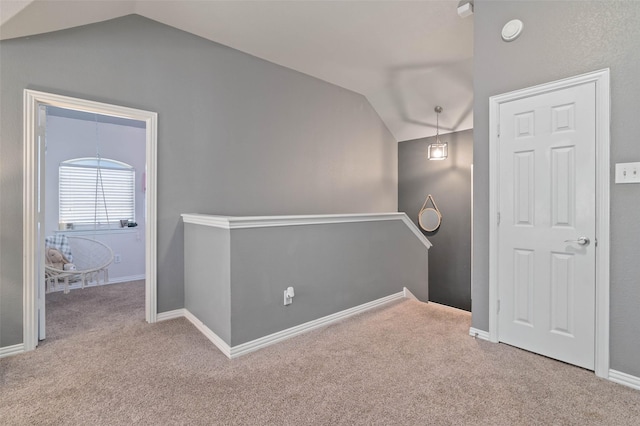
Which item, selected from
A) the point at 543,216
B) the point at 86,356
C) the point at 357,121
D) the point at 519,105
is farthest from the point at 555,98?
the point at 86,356

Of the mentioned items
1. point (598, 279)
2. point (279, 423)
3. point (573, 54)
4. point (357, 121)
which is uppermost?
point (357, 121)

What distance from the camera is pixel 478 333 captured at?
2.54 m

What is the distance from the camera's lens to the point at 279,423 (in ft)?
5.10

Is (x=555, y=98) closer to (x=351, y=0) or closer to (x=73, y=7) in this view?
(x=351, y=0)

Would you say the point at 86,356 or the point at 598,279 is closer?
the point at 598,279

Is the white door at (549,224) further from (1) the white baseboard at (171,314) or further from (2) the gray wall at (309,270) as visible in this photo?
(1) the white baseboard at (171,314)

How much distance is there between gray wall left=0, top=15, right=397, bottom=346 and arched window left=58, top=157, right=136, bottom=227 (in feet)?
8.00

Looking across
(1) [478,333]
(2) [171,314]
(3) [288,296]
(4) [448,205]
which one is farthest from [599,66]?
(2) [171,314]

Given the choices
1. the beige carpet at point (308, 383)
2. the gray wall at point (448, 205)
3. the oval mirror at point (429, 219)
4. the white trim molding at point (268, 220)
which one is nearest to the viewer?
the beige carpet at point (308, 383)

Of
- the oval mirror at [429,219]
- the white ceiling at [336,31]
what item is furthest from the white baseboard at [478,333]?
the white ceiling at [336,31]

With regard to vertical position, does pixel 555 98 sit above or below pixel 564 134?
above

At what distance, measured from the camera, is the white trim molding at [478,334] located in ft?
8.20

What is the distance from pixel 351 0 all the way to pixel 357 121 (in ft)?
7.55

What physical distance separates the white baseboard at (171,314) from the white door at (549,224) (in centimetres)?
294
